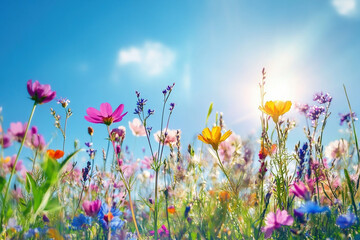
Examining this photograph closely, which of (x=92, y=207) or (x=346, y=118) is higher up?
(x=346, y=118)

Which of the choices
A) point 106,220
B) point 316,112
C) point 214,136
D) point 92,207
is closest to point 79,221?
point 92,207

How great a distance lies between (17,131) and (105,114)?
885 millimetres

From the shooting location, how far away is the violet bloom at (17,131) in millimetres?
1967

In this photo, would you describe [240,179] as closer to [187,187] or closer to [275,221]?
[275,221]

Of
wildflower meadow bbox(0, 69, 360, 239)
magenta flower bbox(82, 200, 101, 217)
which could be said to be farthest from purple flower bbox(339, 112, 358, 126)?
magenta flower bbox(82, 200, 101, 217)

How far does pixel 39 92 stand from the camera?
1.26 metres

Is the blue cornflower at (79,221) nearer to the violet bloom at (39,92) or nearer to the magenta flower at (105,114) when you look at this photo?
the magenta flower at (105,114)

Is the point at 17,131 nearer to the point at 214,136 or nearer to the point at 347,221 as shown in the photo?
the point at 214,136

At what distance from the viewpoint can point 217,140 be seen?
4.71ft

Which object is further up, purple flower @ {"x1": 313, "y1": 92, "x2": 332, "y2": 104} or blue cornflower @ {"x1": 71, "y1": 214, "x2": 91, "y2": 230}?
purple flower @ {"x1": 313, "y1": 92, "x2": 332, "y2": 104}

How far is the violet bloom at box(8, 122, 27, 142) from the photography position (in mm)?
1967

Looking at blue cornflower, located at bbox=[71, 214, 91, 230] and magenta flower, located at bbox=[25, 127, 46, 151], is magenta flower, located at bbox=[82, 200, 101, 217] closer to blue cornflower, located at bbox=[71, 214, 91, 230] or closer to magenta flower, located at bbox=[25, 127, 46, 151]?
blue cornflower, located at bbox=[71, 214, 91, 230]

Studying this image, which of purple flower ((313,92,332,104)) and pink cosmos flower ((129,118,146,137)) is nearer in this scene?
purple flower ((313,92,332,104))

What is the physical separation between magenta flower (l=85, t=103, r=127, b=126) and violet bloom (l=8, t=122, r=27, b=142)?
0.79 m
